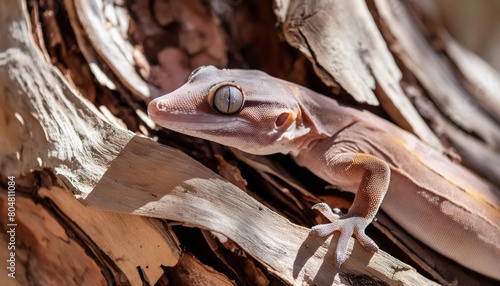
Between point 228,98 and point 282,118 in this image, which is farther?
point 282,118

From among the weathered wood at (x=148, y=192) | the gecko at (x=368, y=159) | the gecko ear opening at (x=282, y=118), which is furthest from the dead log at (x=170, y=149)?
the gecko ear opening at (x=282, y=118)

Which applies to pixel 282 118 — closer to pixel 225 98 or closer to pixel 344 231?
pixel 225 98

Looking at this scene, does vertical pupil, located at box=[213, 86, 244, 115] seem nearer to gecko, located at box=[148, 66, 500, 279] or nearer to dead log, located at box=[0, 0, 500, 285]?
gecko, located at box=[148, 66, 500, 279]

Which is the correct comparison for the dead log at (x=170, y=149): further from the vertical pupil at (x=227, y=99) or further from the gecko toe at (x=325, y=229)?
the vertical pupil at (x=227, y=99)

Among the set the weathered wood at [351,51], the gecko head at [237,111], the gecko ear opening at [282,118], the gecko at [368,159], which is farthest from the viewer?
the weathered wood at [351,51]

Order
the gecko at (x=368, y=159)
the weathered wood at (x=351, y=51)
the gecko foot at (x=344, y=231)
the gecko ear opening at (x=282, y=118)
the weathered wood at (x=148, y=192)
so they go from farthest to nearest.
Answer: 1. the weathered wood at (x=351, y=51)
2. the gecko ear opening at (x=282, y=118)
3. the gecko at (x=368, y=159)
4. the gecko foot at (x=344, y=231)
5. the weathered wood at (x=148, y=192)

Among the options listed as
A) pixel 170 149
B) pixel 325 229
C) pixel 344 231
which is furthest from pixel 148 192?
pixel 344 231
